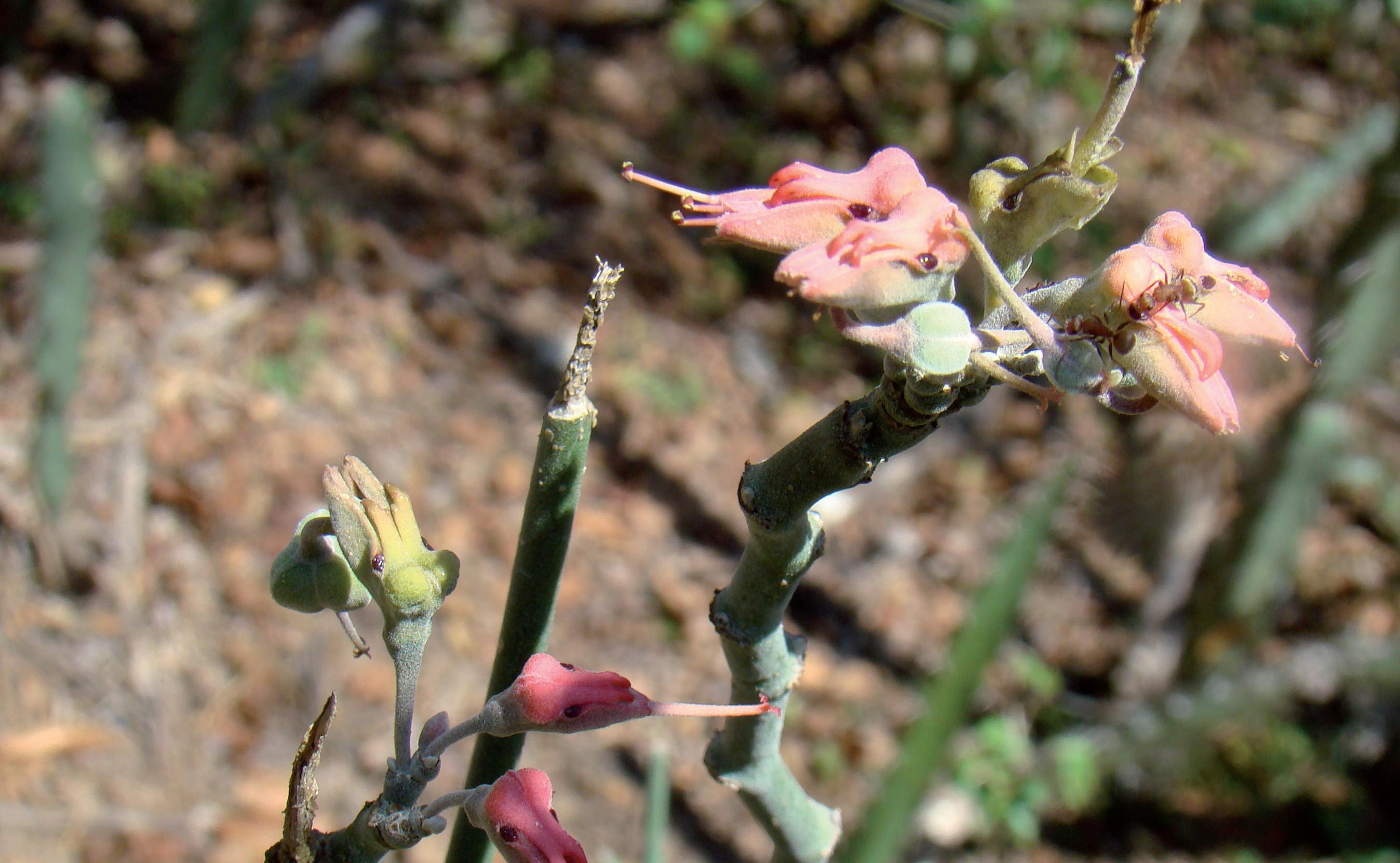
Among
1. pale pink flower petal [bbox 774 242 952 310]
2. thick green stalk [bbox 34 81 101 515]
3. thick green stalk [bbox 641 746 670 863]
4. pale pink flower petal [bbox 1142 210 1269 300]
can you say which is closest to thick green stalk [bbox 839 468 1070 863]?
thick green stalk [bbox 641 746 670 863]

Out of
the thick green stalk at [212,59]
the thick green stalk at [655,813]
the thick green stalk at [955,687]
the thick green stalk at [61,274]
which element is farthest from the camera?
the thick green stalk at [212,59]

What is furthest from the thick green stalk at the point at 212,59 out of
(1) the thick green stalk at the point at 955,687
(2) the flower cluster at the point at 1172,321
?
(2) the flower cluster at the point at 1172,321

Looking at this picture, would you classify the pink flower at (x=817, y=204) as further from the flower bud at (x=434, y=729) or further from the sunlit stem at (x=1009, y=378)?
the flower bud at (x=434, y=729)

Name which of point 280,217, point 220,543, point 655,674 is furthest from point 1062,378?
point 280,217

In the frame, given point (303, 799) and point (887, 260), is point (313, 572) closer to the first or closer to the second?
point (303, 799)

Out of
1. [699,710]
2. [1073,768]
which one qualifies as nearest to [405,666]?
[699,710]

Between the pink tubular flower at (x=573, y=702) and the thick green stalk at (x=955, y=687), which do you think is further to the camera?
the thick green stalk at (x=955, y=687)

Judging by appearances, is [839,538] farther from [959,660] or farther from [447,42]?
[447,42]

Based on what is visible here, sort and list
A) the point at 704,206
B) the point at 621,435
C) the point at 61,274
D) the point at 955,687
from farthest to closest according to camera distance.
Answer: the point at 621,435
the point at 61,274
the point at 955,687
the point at 704,206
